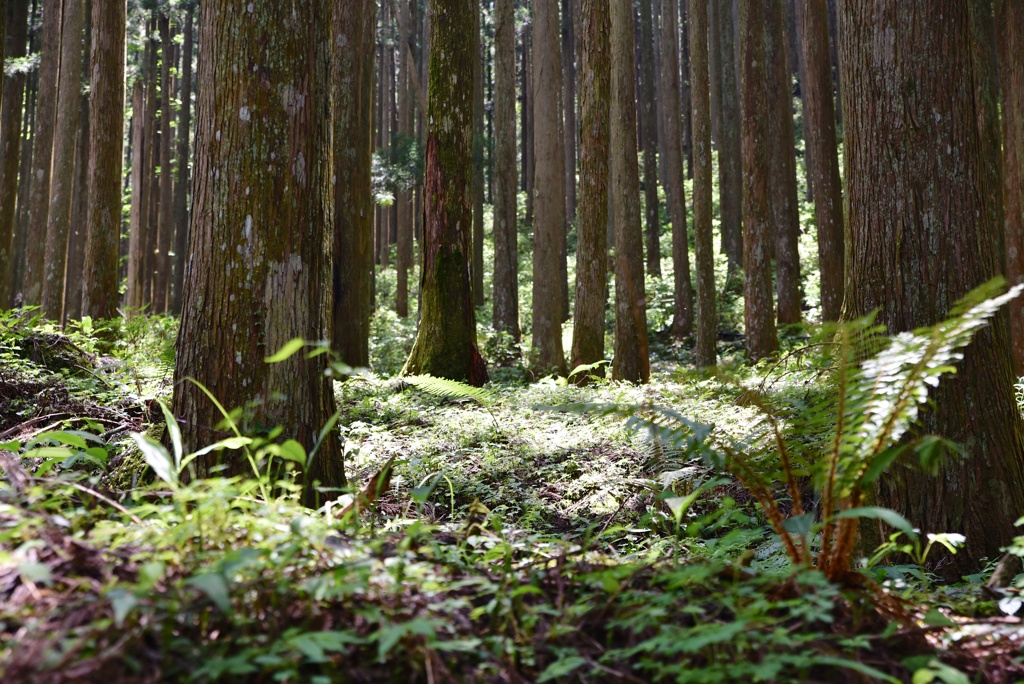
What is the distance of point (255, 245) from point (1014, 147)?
10.1 m

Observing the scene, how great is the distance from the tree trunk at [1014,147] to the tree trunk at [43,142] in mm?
15553

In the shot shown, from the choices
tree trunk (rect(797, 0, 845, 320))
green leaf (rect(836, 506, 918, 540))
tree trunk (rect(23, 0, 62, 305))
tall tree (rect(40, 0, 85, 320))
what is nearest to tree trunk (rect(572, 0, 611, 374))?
tree trunk (rect(797, 0, 845, 320))

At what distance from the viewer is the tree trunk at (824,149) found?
12.1 meters

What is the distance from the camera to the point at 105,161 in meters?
11.1

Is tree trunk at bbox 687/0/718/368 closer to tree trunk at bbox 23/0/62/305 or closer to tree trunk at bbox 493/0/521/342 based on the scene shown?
tree trunk at bbox 493/0/521/342

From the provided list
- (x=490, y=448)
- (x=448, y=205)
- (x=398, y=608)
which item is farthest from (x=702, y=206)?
(x=398, y=608)

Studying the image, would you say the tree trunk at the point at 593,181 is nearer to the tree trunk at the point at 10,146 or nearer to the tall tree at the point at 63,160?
the tree trunk at the point at 10,146

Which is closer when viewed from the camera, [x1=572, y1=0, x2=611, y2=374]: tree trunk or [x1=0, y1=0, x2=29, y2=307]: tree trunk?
[x1=572, y1=0, x2=611, y2=374]: tree trunk

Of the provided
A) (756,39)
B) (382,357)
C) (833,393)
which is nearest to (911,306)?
(833,393)

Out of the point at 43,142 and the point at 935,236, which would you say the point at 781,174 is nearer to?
the point at 935,236

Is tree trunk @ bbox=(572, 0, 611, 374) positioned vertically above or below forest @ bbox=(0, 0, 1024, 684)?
above

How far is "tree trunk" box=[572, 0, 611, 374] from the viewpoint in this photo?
10.3 m

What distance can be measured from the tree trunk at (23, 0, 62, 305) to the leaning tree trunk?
1233cm

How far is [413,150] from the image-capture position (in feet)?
68.0
